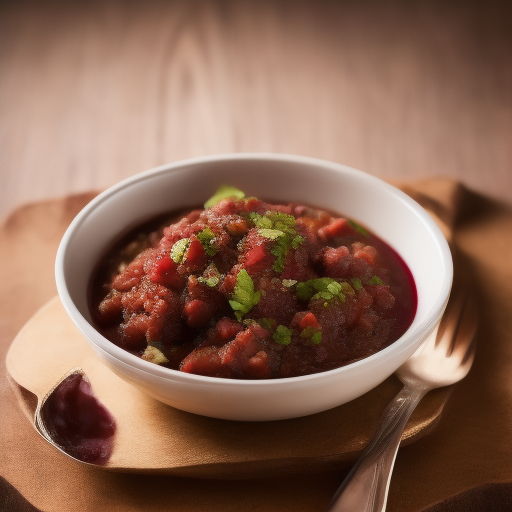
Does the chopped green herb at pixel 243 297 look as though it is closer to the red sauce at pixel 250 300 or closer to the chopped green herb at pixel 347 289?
the red sauce at pixel 250 300

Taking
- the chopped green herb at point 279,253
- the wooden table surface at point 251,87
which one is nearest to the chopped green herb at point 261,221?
the chopped green herb at point 279,253

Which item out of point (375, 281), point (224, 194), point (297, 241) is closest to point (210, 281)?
point (297, 241)

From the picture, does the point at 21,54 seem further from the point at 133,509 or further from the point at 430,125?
the point at 133,509

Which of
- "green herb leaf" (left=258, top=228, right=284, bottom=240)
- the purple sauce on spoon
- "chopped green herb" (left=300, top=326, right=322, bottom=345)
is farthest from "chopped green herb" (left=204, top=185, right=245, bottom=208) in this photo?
the purple sauce on spoon

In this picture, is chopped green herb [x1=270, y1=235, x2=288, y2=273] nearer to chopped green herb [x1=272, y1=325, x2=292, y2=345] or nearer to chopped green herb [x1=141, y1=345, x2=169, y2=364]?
chopped green herb [x1=272, y1=325, x2=292, y2=345]

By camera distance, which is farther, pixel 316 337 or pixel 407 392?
pixel 407 392

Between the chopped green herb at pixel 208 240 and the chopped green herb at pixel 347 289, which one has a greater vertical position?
the chopped green herb at pixel 208 240

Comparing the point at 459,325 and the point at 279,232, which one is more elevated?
the point at 279,232

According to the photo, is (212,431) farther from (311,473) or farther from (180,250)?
(180,250)
